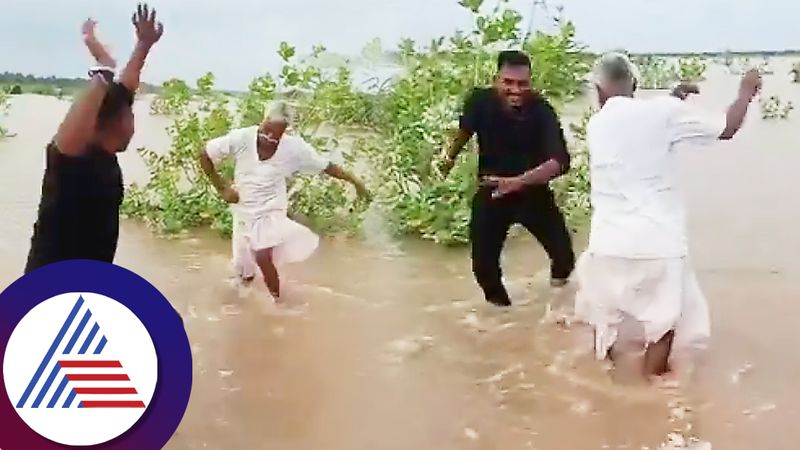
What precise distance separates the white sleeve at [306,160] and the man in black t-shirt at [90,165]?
5.42 ft

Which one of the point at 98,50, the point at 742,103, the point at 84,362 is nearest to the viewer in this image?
the point at 84,362

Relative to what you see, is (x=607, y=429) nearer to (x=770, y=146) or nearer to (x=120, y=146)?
(x=120, y=146)

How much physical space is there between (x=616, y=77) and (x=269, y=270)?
180 centimetres

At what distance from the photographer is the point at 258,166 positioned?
16.6ft

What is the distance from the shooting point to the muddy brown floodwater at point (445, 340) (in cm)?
400

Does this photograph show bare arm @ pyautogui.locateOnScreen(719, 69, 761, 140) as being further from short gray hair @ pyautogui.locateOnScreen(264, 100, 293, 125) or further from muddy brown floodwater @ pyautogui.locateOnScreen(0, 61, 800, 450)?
short gray hair @ pyautogui.locateOnScreen(264, 100, 293, 125)

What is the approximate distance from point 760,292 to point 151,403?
330 cm

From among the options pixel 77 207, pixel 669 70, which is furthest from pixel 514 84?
pixel 669 70

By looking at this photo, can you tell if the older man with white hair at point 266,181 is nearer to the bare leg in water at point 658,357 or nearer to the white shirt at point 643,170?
the white shirt at point 643,170

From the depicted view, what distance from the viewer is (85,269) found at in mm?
3137

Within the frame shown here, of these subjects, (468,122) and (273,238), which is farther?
(273,238)

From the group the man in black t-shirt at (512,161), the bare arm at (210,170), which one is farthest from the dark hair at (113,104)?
the man in black t-shirt at (512,161)

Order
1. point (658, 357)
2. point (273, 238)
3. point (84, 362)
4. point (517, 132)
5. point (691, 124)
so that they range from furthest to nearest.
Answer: point (273, 238) → point (517, 132) → point (658, 357) → point (691, 124) → point (84, 362)

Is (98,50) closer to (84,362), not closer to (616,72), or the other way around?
(84,362)
